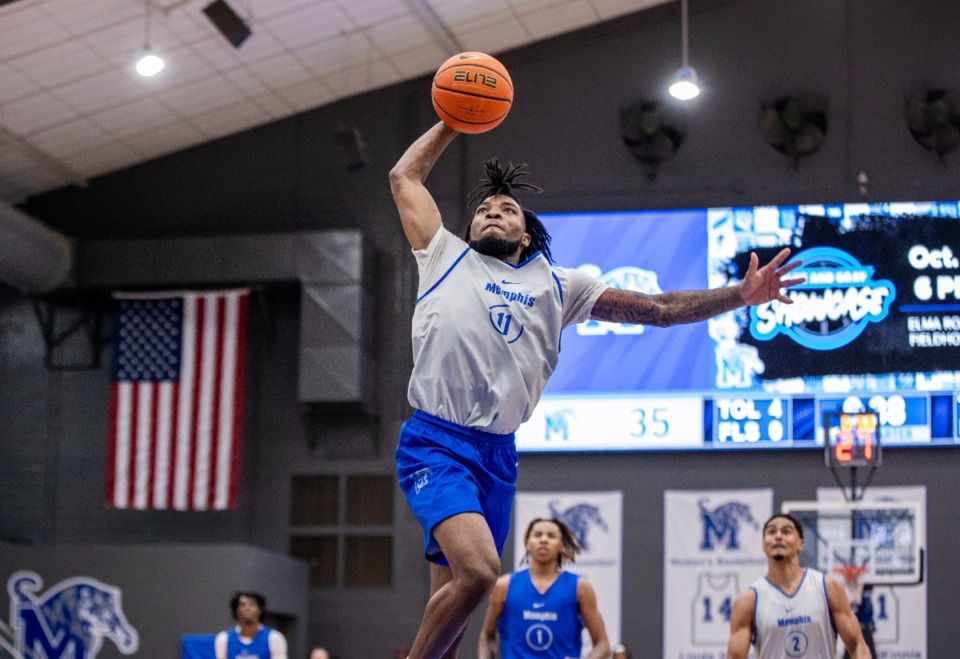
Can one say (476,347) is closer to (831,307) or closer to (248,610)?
(248,610)

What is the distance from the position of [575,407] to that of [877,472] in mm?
3257

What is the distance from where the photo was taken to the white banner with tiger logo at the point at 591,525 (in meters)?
14.5

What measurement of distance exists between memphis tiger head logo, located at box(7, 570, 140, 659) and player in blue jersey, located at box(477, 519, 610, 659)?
676 centimetres

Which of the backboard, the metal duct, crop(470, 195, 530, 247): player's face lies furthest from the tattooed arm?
the metal duct

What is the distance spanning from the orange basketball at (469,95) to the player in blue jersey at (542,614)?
350cm

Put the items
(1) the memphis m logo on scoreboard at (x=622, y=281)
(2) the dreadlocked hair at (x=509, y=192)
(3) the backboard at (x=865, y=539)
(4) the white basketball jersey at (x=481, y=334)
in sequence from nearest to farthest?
(4) the white basketball jersey at (x=481, y=334) < (2) the dreadlocked hair at (x=509, y=192) < (3) the backboard at (x=865, y=539) < (1) the memphis m logo on scoreboard at (x=622, y=281)

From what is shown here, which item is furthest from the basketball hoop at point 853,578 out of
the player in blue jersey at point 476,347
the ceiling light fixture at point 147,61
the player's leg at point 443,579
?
the ceiling light fixture at point 147,61

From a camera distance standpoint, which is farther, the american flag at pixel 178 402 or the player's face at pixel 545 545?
the american flag at pixel 178 402

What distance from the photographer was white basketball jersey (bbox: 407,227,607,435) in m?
4.58

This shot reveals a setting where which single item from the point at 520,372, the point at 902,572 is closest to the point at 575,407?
the point at 902,572

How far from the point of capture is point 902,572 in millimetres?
11680

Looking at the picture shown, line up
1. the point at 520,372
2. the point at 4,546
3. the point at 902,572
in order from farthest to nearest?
the point at 4,546 → the point at 902,572 → the point at 520,372

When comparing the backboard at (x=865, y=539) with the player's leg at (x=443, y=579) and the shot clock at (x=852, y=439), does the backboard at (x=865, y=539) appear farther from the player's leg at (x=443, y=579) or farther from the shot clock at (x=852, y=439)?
the player's leg at (x=443, y=579)

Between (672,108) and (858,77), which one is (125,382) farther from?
(858,77)
